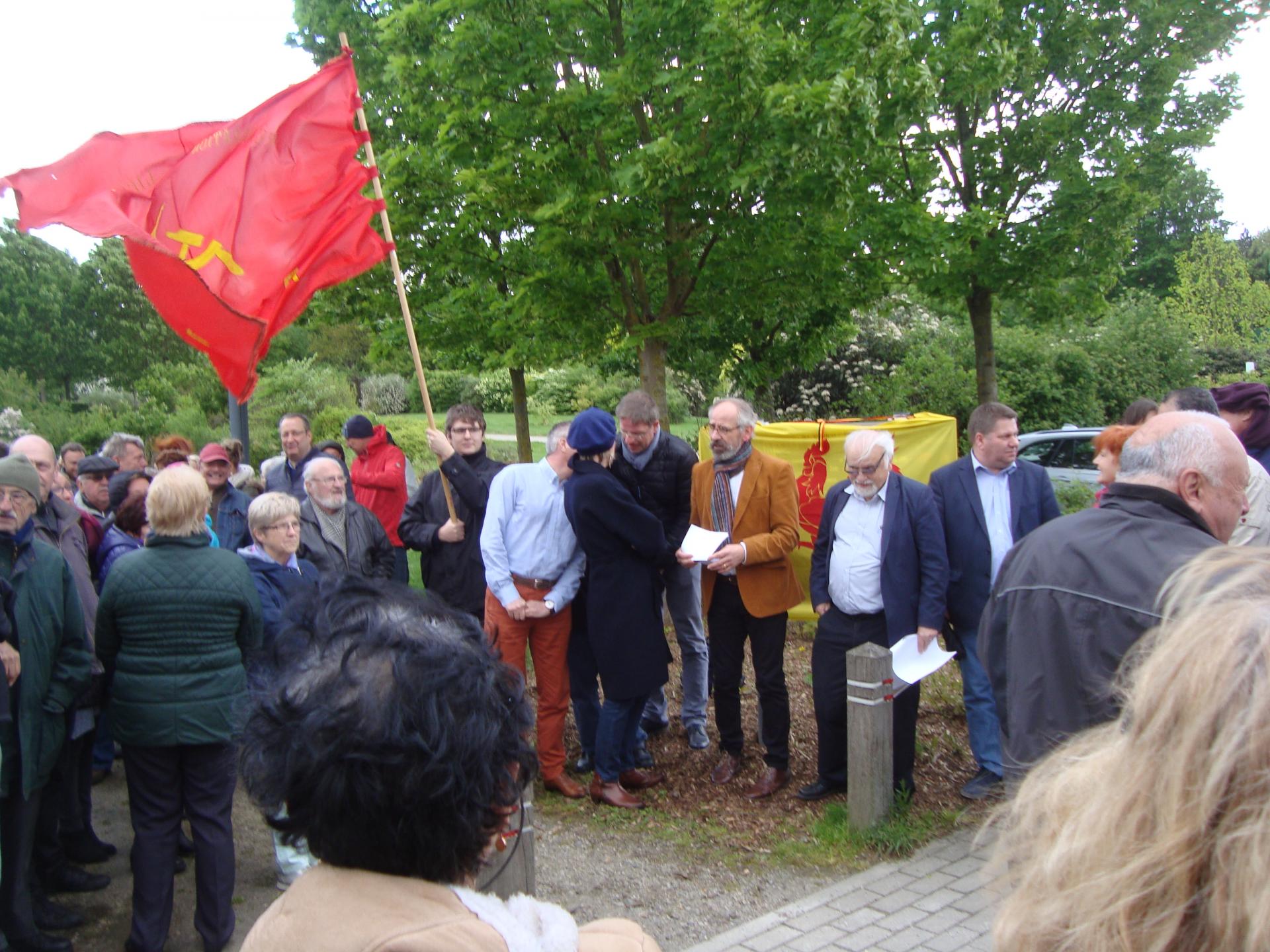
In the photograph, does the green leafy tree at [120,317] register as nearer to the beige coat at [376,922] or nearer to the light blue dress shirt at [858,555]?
the light blue dress shirt at [858,555]

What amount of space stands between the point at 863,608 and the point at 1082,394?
18605mm


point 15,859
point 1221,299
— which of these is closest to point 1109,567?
Result: point 15,859

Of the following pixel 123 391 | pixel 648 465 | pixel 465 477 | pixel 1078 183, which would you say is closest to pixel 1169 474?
pixel 648 465

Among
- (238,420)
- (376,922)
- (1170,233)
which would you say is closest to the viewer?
(376,922)

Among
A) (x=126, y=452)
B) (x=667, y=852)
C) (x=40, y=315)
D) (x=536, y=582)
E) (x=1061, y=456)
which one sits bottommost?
(x=667, y=852)

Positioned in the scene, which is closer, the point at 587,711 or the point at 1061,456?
the point at 587,711

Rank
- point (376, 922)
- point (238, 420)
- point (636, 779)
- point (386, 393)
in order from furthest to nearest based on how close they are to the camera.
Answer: point (386, 393), point (238, 420), point (636, 779), point (376, 922)

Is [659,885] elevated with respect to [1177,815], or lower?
lower

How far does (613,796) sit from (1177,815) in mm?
5111

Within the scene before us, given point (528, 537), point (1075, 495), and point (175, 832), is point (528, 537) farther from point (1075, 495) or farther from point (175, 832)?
point (1075, 495)

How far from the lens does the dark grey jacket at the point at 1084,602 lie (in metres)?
2.93

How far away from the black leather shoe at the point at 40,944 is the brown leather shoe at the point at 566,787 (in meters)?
2.58

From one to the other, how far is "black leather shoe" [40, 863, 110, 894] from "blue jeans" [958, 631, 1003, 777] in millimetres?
4536

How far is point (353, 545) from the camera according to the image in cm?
625
